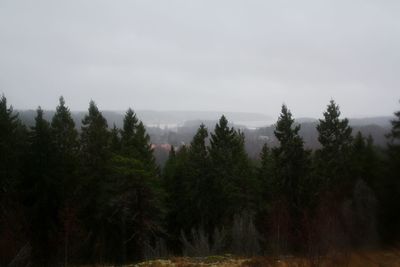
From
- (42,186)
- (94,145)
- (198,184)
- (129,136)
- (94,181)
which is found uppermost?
(129,136)

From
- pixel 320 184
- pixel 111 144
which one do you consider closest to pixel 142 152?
pixel 111 144

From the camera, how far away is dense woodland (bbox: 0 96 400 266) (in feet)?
85.5

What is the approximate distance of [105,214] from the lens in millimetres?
32531

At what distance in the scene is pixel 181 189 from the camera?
38656mm

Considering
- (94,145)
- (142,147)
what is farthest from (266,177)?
(94,145)

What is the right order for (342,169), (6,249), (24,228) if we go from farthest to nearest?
(342,169)
(24,228)
(6,249)

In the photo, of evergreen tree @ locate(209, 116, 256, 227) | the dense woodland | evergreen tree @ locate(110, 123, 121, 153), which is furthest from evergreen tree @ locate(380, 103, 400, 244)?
evergreen tree @ locate(110, 123, 121, 153)

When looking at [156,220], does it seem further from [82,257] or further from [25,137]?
[25,137]

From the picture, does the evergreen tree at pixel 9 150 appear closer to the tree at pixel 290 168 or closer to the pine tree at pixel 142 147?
the pine tree at pixel 142 147

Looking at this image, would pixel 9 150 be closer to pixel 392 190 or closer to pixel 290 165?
pixel 290 165

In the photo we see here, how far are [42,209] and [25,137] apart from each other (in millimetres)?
6572

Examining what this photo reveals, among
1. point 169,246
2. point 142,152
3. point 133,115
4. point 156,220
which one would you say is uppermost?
point 133,115

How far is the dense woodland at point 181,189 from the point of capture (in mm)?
26047

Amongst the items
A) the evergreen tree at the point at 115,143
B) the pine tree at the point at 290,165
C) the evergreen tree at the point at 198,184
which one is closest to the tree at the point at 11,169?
the evergreen tree at the point at 115,143
